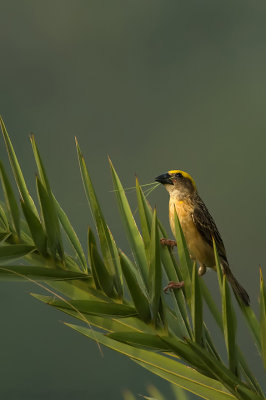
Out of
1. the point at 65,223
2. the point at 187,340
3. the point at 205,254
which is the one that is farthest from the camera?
the point at 205,254

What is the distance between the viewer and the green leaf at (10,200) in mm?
477

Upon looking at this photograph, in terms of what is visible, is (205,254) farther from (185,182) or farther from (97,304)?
(97,304)

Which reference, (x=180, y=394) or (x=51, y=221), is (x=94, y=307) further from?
(x=180, y=394)

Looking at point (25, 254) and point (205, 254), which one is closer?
point (25, 254)

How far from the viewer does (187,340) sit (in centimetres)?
47

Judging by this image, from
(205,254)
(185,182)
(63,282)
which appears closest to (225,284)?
(63,282)

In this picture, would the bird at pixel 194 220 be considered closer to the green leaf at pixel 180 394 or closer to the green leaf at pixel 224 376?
the green leaf at pixel 180 394

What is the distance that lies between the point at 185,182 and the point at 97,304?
137 cm

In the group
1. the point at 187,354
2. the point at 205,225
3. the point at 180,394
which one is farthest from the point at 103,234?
the point at 205,225

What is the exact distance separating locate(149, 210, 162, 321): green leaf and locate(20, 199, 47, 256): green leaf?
4.1 inches

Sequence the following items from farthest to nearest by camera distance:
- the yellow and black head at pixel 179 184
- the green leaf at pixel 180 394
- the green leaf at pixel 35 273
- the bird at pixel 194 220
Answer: the yellow and black head at pixel 179 184, the bird at pixel 194 220, the green leaf at pixel 180 394, the green leaf at pixel 35 273

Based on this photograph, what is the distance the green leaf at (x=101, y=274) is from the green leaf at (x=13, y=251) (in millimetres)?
66

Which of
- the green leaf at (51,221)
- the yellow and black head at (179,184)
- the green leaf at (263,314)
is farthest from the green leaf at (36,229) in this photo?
the yellow and black head at (179,184)

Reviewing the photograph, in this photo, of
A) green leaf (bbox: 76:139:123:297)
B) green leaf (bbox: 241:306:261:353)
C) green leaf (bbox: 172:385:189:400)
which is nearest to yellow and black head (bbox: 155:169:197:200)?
green leaf (bbox: 172:385:189:400)
